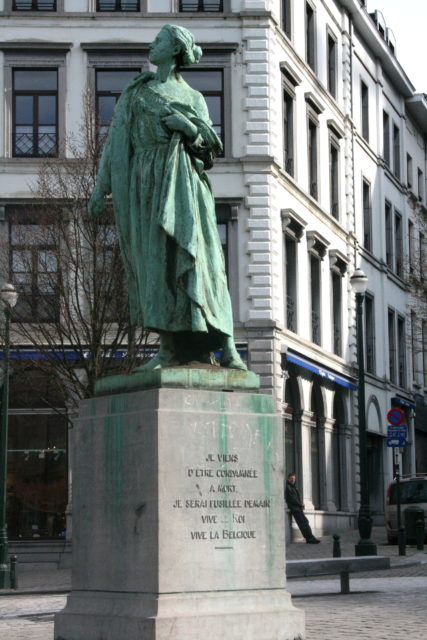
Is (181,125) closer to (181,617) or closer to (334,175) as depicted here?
(181,617)

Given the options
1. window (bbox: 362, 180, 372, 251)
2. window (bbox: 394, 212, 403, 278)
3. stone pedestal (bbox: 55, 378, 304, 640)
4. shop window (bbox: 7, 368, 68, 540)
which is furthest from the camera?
window (bbox: 394, 212, 403, 278)

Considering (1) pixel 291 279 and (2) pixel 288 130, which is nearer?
(1) pixel 291 279

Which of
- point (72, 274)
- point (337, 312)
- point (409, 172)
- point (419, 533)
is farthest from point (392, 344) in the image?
point (72, 274)

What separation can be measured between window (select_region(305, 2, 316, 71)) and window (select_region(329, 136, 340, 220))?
2739 mm

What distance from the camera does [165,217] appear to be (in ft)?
34.5

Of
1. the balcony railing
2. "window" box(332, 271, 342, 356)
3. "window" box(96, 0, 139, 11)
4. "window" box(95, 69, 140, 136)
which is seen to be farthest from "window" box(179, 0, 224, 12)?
"window" box(332, 271, 342, 356)

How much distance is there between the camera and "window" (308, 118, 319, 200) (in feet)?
130

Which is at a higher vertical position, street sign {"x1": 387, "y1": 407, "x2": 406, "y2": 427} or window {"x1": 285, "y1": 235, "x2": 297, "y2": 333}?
window {"x1": 285, "y1": 235, "x2": 297, "y2": 333}

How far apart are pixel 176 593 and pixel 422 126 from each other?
49.6 m

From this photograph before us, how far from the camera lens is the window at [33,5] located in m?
34.2

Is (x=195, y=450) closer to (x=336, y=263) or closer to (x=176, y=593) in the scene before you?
(x=176, y=593)

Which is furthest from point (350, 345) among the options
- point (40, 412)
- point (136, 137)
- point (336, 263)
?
point (136, 137)

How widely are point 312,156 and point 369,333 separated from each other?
8408 millimetres

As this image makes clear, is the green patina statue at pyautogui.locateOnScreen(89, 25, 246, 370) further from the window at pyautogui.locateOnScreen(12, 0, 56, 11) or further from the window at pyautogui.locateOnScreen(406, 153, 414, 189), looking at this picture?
the window at pyautogui.locateOnScreen(406, 153, 414, 189)
